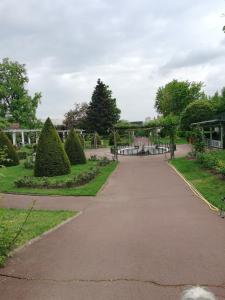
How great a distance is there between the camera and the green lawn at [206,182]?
13.7 metres

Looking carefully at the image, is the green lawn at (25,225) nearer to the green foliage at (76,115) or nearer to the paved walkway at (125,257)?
the paved walkway at (125,257)

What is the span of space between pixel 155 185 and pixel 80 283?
1194 cm

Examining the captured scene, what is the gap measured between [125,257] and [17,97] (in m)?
52.2

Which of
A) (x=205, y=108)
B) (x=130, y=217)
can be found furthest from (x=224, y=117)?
(x=130, y=217)

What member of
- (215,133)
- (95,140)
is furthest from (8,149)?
(215,133)

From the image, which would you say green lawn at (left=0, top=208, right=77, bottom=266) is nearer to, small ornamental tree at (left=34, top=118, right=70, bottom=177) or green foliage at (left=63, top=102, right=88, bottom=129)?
small ornamental tree at (left=34, top=118, right=70, bottom=177)

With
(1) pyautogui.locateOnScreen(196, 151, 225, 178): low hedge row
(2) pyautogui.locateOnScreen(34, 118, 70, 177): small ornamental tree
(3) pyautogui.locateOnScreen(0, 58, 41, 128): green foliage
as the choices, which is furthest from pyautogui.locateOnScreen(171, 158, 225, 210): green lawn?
(3) pyautogui.locateOnScreen(0, 58, 41, 128): green foliage

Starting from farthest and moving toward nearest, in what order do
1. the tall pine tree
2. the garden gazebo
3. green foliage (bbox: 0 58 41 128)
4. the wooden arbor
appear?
the tall pine tree < green foliage (bbox: 0 58 41 128) < the wooden arbor < the garden gazebo

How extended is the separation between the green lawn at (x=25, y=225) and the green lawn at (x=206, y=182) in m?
4.85

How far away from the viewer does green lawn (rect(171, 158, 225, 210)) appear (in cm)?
1368

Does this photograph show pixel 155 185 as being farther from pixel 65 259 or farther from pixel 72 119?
pixel 72 119

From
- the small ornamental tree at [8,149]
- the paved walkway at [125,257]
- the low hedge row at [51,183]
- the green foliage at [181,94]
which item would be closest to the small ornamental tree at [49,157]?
the low hedge row at [51,183]

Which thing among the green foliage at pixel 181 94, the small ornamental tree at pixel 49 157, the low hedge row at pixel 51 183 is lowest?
the low hedge row at pixel 51 183

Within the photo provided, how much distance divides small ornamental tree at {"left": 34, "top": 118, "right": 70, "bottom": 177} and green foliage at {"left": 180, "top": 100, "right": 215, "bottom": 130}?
103 feet
